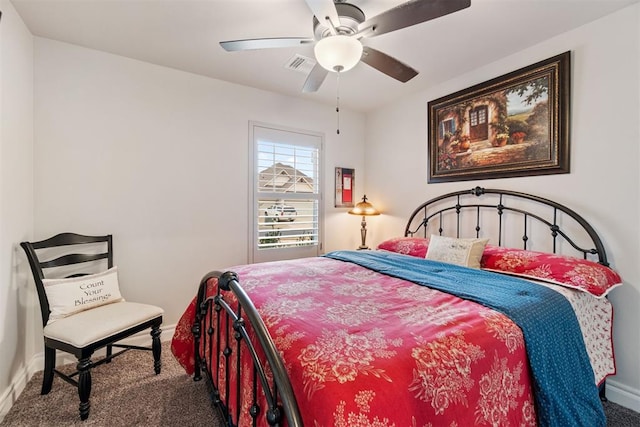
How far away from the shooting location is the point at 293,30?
2.15 meters

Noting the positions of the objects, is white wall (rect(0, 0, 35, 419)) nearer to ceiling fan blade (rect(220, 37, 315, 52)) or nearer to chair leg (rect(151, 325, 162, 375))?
chair leg (rect(151, 325, 162, 375))

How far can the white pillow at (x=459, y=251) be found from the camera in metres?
2.26

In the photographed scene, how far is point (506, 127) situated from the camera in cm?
257

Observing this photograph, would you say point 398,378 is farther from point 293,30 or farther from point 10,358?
point 10,358

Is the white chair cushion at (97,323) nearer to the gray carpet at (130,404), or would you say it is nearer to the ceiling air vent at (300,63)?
the gray carpet at (130,404)

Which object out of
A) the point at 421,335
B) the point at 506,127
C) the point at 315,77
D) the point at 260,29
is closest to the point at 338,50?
the point at 315,77

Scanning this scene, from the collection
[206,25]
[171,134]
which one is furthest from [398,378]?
[171,134]

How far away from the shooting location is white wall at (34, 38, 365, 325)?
2375 mm

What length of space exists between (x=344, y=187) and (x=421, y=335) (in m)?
2.96

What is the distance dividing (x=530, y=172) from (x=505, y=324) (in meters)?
1.66

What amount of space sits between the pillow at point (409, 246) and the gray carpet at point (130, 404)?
1.52m

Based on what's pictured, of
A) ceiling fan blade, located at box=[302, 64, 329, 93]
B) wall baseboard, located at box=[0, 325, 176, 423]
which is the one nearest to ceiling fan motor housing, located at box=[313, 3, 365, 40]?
ceiling fan blade, located at box=[302, 64, 329, 93]

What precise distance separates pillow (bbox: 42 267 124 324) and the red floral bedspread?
1.35 meters

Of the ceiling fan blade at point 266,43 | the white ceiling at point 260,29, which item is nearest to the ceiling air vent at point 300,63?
the white ceiling at point 260,29
